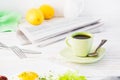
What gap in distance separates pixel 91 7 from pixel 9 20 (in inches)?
12.9

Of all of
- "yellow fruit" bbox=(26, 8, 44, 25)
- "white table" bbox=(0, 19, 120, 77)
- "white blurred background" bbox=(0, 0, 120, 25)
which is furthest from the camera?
"white blurred background" bbox=(0, 0, 120, 25)

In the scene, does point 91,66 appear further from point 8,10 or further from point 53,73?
point 8,10

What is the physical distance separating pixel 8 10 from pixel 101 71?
22.3 inches

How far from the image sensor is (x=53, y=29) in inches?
48.9

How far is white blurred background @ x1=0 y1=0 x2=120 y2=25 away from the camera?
1.42m

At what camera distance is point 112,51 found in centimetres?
114

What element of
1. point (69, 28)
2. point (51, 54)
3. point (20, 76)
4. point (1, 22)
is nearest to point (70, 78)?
point (20, 76)

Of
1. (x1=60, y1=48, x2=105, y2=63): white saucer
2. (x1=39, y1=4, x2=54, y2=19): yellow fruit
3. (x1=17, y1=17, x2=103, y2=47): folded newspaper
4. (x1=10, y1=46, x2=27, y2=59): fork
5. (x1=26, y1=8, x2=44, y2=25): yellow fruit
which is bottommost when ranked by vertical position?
(x1=60, y1=48, x2=105, y2=63): white saucer

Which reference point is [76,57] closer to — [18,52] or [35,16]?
[18,52]

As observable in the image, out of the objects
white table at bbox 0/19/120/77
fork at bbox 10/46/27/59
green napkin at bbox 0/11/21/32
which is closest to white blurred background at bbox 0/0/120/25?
green napkin at bbox 0/11/21/32

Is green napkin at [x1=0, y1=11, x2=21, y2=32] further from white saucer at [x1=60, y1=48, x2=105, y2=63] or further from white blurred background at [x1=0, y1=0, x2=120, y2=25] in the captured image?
white saucer at [x1=60, y1=48, x2=105, y2=63]

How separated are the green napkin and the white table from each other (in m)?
0.04

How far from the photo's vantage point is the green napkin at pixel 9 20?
4.31 ft

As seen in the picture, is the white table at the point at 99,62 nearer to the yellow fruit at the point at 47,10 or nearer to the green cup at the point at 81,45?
the green cup at the point at 81,45
